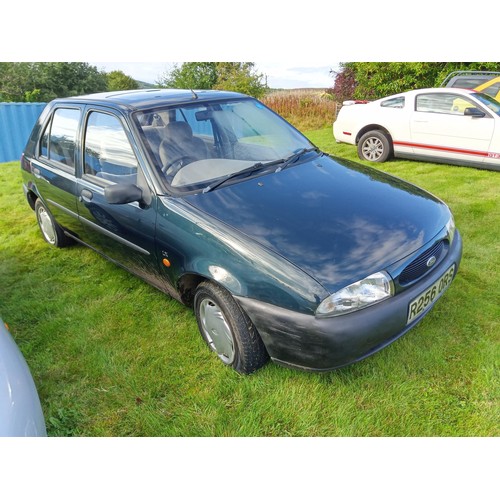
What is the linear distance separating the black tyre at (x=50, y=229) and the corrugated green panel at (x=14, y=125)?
764 centimetres

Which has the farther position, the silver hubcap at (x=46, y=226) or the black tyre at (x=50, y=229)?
the silver hubcap at (x=46, y=226)

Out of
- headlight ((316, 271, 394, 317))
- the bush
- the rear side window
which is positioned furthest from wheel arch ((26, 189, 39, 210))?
the bush

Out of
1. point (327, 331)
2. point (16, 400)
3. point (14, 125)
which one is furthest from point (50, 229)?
point (14, 125)

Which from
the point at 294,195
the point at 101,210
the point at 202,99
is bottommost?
the point at 101,210

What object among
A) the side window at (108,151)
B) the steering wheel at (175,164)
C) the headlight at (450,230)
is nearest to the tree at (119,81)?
the side window at (108,151)

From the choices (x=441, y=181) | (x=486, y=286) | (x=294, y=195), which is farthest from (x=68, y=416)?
(x=441, y=181)

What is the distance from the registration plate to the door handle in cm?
253

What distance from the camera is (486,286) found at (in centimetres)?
333

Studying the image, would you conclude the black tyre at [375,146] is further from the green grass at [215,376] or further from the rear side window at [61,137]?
the rear side window at [61,137]

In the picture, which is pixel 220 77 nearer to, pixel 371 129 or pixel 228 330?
pixel 371 129

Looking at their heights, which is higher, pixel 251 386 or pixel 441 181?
pixel 441 181

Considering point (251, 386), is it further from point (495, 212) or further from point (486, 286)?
point (495, 212)

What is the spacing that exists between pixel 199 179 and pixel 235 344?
3.74ft

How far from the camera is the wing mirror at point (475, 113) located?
6.33 metres
